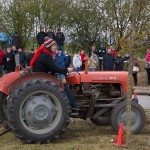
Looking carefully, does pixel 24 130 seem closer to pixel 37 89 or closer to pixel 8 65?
pixel 37 89

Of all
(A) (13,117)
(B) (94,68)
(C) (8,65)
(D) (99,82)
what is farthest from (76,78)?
(B) (94,68)

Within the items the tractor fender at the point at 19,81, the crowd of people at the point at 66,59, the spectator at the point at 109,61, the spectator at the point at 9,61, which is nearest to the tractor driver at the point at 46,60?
the tractor fender at the point at 19,81

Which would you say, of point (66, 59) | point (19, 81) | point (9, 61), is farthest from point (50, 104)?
point (66, 59)

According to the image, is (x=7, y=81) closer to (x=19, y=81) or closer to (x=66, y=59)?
(x=19, y=81)

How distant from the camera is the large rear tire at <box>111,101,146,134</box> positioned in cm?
814

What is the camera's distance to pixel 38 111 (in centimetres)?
753

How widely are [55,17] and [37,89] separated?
2266 cm

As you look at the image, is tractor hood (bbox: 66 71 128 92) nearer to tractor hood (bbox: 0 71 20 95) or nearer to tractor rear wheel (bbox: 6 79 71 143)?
tractor rear wheel (bbox: 6 79 71 143)

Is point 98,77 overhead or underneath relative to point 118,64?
overhead

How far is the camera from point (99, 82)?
8.55m

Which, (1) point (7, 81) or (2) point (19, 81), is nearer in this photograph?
(2) point (19, 81)

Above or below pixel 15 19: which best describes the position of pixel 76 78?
below

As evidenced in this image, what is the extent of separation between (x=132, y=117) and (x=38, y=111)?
1937mm

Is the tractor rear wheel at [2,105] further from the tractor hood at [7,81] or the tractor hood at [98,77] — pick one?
the tractor hood at [98,77]
